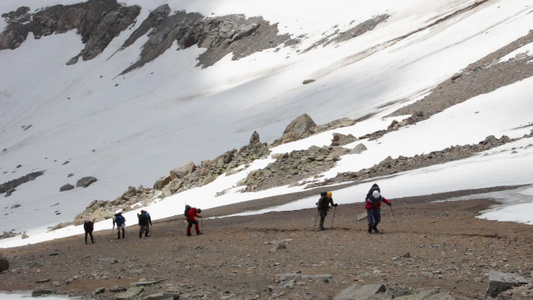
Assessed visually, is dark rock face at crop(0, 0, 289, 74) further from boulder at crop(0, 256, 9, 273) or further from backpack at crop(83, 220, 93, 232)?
boulder at crop(0, 256, 9, 273)

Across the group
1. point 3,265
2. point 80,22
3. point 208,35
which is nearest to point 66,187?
point 3,265

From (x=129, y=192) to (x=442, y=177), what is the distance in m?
26.4

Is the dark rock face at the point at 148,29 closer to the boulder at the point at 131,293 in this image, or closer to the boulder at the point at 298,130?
the boulder at the point at 298,130

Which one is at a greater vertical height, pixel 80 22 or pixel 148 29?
pixel 80 22

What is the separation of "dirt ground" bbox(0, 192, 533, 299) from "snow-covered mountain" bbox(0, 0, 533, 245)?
3.06 meters

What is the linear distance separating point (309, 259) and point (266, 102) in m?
46.9

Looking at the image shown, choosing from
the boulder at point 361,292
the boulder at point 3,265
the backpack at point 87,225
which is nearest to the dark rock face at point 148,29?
the backpack at point 87,225

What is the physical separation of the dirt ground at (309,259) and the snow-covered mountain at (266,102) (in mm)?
3060

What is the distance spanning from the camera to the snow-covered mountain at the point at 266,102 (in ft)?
102

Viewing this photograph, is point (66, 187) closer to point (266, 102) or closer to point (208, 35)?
point (266, 102)

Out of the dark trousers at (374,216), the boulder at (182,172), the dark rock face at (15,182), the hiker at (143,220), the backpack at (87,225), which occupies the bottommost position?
the dark trousers at (374,216)

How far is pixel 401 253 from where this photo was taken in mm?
11812

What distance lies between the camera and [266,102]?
58656 mm

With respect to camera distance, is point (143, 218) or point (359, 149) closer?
point (143, 218)
